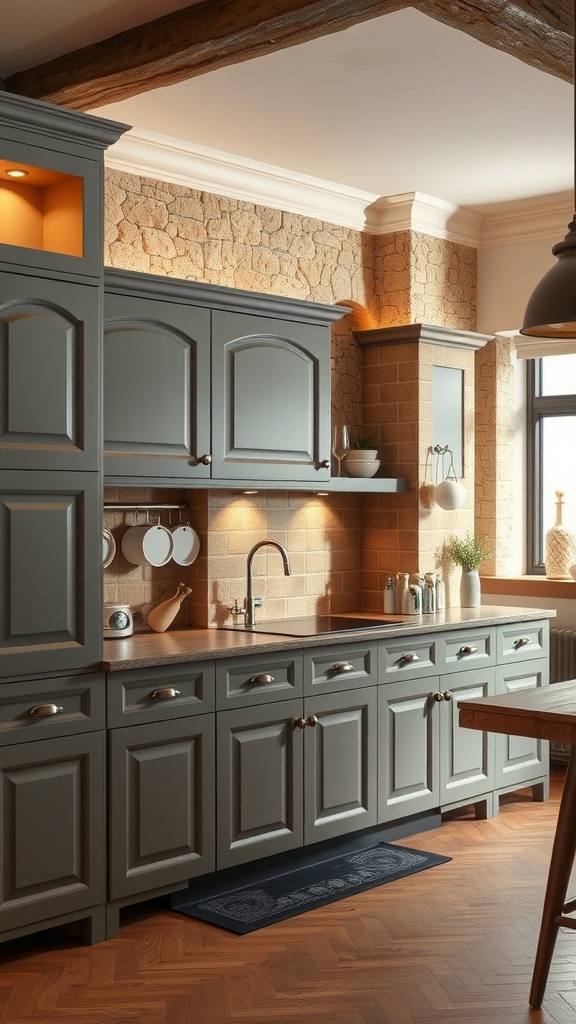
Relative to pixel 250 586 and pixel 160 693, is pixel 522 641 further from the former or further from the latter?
pixel 160 693

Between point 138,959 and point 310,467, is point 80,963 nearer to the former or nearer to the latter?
point 138,959

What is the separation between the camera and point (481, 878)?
4.59 m

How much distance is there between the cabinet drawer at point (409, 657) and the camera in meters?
4.99

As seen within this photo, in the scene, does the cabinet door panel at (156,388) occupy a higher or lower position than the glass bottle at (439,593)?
higher

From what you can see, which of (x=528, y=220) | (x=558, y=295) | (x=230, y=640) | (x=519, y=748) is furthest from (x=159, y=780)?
(x=528, y=220)

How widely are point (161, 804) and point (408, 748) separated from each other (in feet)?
4.72

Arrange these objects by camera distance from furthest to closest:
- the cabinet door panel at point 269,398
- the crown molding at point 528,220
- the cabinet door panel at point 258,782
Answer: the crown molding at point 528,220 → the cabinet door panel at point 269,398 → the cabinet door panel at point 258,782

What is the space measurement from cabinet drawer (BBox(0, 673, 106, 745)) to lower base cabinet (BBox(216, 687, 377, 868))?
0.59 meters

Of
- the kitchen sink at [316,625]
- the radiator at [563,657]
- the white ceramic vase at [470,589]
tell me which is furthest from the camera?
the radiator at [563,657]

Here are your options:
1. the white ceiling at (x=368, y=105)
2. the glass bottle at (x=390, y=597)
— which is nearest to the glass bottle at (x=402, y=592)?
the glass bottle at (x=390, y=597)

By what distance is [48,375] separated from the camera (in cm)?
375

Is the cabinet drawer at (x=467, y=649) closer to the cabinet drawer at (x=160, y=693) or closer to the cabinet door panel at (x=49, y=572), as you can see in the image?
the cabinet drawer at (x=160, y=693)

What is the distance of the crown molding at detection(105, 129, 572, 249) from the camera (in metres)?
4.89

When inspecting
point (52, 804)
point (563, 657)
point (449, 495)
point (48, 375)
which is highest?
point (48, 375)
